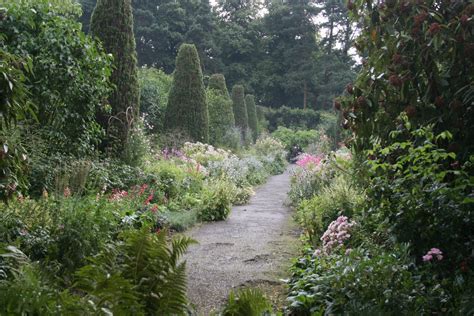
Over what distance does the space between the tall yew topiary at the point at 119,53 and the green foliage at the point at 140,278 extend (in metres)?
6.82

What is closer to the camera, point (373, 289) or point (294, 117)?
point (373, 289)

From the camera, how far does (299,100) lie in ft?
128

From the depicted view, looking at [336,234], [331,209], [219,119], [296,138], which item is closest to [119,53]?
[331,209]

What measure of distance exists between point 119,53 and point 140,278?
768 cm

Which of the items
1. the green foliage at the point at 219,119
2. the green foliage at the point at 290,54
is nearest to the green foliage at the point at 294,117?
the green foliage at the point at 290,54

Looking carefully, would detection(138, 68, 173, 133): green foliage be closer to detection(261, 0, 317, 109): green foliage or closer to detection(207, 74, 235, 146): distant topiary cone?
detection(207, 74, 235, 146): distant topiary cone

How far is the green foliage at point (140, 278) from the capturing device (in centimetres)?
204

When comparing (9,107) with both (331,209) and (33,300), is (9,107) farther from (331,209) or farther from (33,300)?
(331,209)

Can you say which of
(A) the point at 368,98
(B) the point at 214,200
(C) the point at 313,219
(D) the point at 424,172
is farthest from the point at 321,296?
(B) the point at 214,200

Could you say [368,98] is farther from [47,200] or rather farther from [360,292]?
[47,200]

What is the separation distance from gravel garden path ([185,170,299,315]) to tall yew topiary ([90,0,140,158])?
299 centimetres

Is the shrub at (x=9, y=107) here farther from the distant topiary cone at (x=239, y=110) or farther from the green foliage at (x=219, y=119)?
the distant topiary cone at (x=239, y=110)

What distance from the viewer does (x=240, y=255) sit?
5.51m

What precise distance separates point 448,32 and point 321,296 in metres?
1.96
